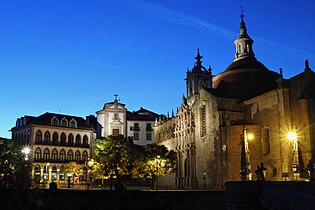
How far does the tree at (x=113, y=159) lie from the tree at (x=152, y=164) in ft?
7.77

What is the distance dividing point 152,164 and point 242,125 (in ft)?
51.4

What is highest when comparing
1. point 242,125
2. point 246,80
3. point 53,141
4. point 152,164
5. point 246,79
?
point 246,79

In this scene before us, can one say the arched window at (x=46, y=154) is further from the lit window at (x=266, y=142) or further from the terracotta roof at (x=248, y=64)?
the lit window at (x=266, y=142)

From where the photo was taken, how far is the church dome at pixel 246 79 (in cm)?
6216

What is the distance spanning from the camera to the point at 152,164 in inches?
2324

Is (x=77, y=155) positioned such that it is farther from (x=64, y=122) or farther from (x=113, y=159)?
(x=113, y=159)

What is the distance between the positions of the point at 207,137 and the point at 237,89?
409 inches

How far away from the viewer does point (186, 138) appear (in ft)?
222

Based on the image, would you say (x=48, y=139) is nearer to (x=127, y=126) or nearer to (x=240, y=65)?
(x=127, y=126)

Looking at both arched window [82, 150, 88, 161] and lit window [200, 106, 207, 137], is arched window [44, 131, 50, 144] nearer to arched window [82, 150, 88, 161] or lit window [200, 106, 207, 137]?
arched window [82, 150, 88, 161]

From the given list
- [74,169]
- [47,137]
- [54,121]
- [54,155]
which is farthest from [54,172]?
[54,121]

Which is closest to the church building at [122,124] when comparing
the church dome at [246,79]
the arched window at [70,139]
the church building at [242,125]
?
the arched window at [70,139]

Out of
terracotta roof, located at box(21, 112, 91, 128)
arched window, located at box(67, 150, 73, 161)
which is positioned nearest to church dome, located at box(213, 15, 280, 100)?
terracotta roof, located at box(21, 112, 91, 128)

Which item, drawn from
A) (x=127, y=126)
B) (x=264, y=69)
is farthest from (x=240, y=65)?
(x=127, y=126)
